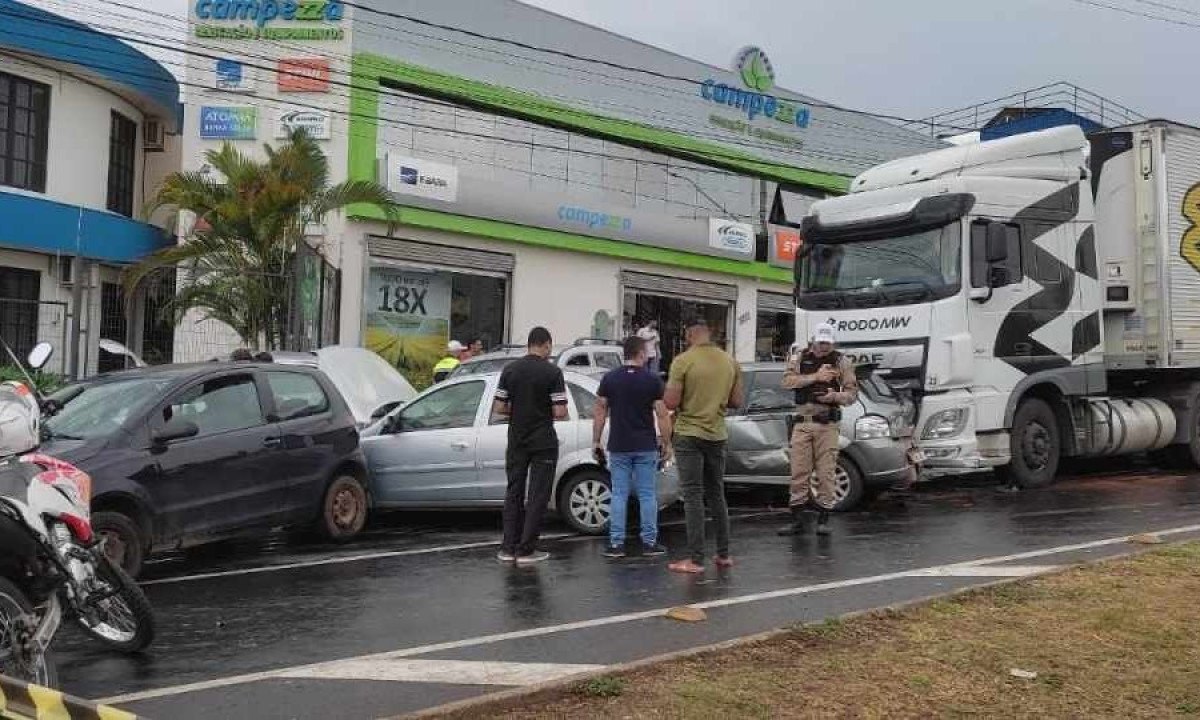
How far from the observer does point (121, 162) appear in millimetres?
21016

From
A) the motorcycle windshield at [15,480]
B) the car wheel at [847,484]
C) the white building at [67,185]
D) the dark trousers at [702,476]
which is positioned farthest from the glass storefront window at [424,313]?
the motorcycle windshield at [15,480]

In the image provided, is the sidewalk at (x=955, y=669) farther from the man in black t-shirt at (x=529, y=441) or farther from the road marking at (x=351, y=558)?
the road marking at (x=351, y=558)

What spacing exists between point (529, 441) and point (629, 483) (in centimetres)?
89

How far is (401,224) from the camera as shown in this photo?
19.7 metres

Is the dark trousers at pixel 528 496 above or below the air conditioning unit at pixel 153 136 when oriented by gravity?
below

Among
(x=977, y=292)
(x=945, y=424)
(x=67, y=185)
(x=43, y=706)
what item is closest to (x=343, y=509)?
(x=43, y=706)

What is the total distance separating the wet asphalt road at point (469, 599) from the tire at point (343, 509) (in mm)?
194

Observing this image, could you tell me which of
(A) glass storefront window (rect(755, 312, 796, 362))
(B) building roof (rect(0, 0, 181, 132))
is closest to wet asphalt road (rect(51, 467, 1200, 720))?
(B) building roof (rect(0, 0, 181, 132))

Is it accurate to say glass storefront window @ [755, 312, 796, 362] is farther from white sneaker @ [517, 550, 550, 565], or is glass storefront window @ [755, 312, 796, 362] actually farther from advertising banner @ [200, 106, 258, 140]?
white sneaker @ [517, 550, 550, 565]

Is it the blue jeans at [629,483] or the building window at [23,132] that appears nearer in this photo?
the blue jeans at [629,483]

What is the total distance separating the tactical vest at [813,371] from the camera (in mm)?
9414

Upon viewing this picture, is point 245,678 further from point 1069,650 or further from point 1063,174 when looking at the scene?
point 1063,174

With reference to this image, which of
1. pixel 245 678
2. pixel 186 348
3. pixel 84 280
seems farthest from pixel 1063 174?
pixel 84 280

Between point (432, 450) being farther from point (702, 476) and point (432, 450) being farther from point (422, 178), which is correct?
point (422, 178)
